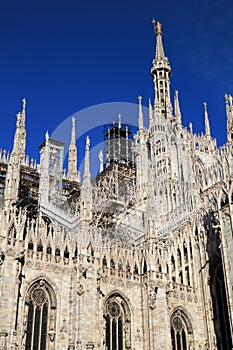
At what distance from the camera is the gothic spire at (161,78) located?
187 feet

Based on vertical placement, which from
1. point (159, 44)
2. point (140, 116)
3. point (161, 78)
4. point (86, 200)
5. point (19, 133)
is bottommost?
point (86, 200)

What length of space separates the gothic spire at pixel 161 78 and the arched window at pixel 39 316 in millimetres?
34331

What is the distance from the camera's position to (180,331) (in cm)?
2964

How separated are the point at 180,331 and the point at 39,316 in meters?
9.57

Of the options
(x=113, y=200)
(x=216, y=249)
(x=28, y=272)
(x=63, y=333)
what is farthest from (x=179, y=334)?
(x=113, y=200)

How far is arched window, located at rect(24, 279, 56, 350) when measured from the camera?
958 inches

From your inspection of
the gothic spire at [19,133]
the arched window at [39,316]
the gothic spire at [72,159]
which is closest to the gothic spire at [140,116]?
the gothic spire at [72,159]

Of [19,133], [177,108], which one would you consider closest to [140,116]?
[177,108]

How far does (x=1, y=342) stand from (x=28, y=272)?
4137 mm

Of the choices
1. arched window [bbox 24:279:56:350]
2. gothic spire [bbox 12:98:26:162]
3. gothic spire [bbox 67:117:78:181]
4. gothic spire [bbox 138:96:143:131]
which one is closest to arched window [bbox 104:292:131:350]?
arched window [bbox 24:279:56:350]

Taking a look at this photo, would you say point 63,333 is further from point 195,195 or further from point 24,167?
point 24,167

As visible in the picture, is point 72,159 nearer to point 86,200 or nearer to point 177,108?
point 177,108

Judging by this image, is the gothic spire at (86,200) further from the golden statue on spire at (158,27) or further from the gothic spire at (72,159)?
the golden statue on spire at (158,27)

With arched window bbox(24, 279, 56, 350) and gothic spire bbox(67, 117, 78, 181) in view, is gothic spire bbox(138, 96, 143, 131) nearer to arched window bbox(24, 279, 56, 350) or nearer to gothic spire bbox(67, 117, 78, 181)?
gothic spire bbox(67, 117, 78, 181)
